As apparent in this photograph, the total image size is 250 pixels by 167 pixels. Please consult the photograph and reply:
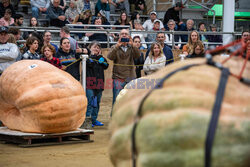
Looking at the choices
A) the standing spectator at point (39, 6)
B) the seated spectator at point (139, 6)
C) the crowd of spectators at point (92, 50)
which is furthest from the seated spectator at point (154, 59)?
the seated spectator at point (139, 6)

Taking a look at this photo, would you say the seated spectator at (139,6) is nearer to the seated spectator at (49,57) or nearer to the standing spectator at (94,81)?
the standing spectator at (94,81)

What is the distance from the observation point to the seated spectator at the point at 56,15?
506 inches

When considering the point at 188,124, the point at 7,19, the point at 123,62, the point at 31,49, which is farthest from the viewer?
the point at 7,19

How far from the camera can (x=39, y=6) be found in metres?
14.1

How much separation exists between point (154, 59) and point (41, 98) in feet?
11.1

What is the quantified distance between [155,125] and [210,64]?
1.70 feet

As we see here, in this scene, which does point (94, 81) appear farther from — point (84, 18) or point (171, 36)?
point (171, 36)

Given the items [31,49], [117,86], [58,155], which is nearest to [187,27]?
[117,86]

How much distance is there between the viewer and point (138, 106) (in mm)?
2305

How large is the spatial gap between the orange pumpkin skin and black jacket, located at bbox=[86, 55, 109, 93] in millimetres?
1895

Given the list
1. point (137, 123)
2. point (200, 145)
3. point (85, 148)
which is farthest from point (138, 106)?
point (85, 148)

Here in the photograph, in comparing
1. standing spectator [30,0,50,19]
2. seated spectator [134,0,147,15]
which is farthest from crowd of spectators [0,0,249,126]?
seated spectator [134,0,147,15]

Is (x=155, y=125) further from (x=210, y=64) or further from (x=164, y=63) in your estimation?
(x=164, y=63)

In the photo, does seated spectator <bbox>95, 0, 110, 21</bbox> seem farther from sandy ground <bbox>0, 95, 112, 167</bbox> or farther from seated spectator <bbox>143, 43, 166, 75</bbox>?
sandy ground <bbox>0, 95, 112, 167</bbox>
